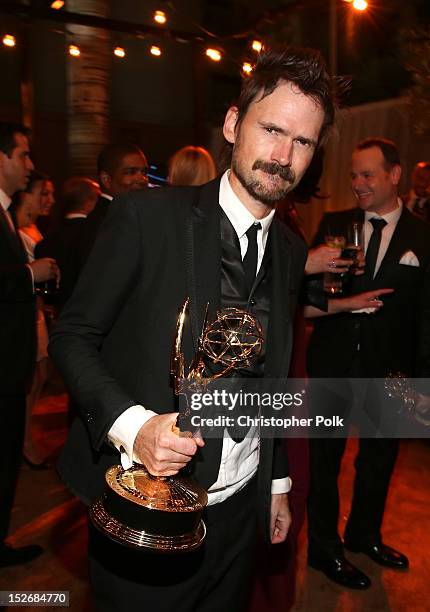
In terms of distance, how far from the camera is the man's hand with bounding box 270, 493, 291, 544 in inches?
78.5

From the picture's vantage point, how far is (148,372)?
1.59 metres

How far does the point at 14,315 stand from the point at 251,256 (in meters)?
1.78

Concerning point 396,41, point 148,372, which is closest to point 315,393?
point 148,372

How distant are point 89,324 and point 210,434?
1.42 ft

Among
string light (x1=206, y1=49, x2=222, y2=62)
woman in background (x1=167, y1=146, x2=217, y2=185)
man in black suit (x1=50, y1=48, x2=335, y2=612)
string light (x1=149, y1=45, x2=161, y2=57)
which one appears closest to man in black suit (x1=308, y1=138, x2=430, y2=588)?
woman in background (x1=167, y1=146, x2=217, y2=185)

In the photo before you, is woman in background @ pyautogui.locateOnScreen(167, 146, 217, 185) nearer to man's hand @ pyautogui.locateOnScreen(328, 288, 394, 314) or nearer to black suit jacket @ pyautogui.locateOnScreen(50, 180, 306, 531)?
man's hand @ pyautogui.locateOnScreen(328, 288, 394, 314)

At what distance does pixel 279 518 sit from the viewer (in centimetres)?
202

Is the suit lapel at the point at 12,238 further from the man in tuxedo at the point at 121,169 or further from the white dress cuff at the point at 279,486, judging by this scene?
the white dress cuff at the point at 279,486

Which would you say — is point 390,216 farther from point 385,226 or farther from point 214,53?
point 214,53

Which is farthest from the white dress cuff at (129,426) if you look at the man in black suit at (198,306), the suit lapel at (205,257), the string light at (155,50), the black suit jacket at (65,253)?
the string light at (155,50)

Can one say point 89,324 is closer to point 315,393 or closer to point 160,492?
point 160,492

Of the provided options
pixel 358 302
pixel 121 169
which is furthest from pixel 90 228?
pixel 358 302

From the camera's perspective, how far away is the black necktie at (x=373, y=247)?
3.35 metres

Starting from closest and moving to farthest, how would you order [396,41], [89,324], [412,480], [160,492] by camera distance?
[160,492] < [89,324] < [412,480] < [396,41]
